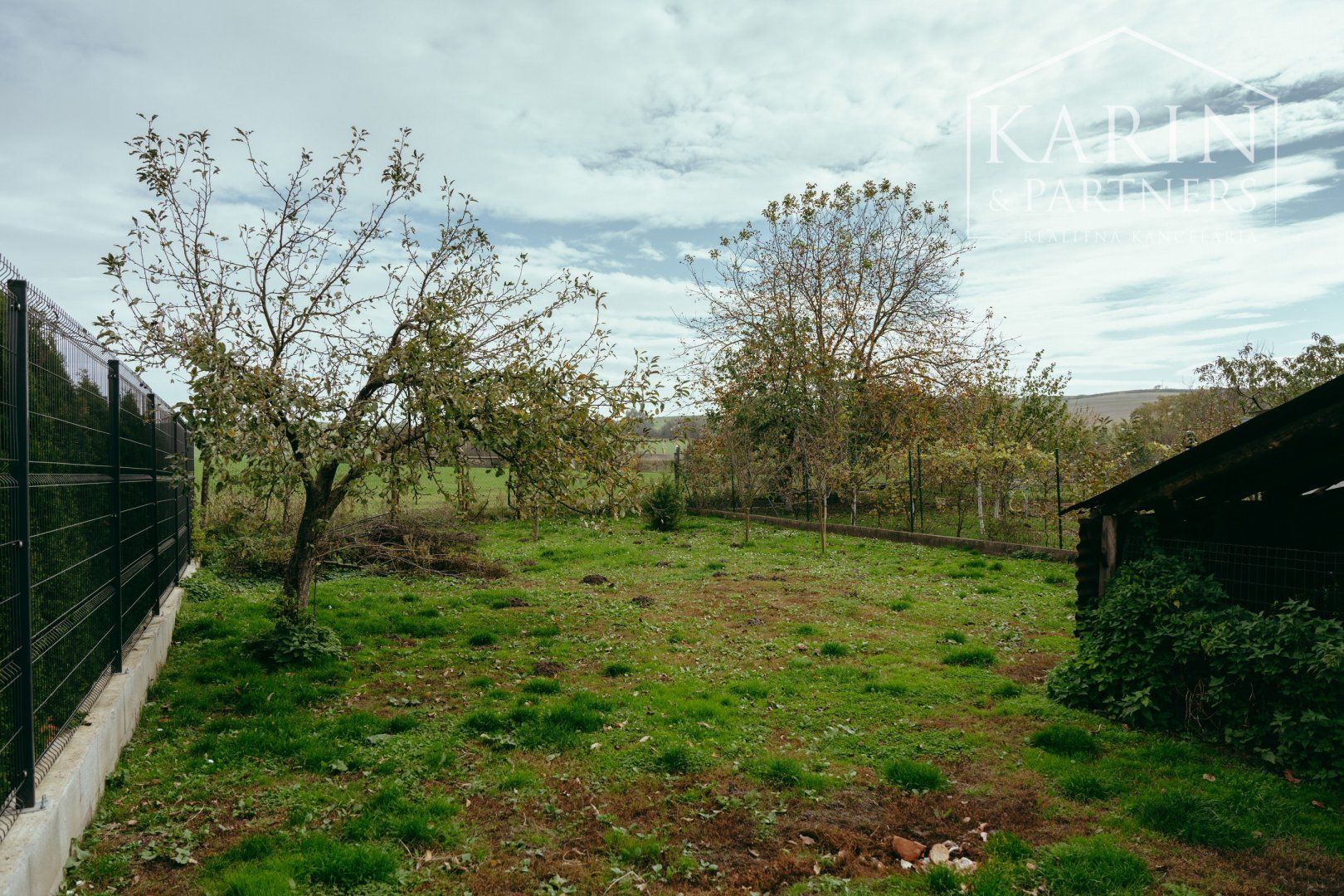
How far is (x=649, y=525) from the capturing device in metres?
21.5

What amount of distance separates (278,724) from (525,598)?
17.4ft

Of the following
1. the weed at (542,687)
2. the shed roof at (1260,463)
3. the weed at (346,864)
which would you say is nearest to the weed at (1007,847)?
the shed roof at (1260,463)

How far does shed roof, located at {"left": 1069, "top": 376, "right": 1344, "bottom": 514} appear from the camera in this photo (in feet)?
17.1

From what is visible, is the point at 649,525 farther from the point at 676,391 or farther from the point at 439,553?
the point at 676,391

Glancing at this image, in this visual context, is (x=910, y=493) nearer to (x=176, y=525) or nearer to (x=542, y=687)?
(x=542, y=687)

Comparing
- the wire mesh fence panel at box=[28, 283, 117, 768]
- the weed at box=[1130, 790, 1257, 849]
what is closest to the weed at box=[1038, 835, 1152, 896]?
the weed at box=[1130, 790, 1257, 849]

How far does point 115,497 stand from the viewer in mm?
5844

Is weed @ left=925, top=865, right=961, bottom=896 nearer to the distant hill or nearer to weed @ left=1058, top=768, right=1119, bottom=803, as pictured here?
weed @ left=1058, top=768, right=1119, bottom=803

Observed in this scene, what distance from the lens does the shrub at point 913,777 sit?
5188mm

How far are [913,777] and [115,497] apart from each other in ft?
21.0

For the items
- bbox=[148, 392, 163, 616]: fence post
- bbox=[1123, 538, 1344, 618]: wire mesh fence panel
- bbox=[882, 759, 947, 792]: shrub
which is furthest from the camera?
bbox=[148, 392, 163, 616]: fence post

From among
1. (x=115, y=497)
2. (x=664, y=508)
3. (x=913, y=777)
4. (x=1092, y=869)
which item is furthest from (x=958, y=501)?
(x=115, y=497)

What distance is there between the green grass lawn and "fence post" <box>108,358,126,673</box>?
2.66 ft

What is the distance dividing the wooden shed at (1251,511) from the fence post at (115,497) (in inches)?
313
